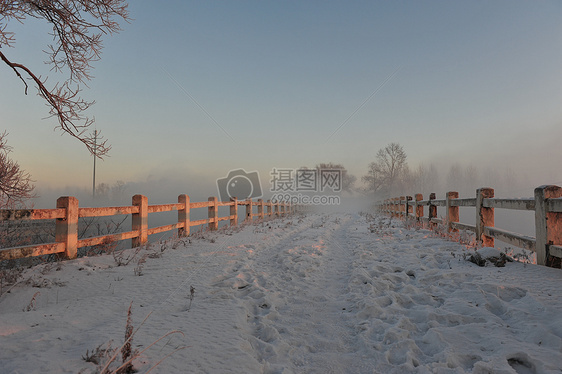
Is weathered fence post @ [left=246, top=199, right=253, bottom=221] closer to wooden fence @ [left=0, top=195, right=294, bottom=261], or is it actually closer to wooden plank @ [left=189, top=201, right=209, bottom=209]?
wooden plank @ [left=189, top=201, right=209, bottom=209]

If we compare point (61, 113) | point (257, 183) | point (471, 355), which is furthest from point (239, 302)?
point (257, 183)

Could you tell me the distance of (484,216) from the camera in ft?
19.6

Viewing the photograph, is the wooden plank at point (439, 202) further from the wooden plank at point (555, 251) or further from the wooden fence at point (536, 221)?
the wooden plank at point (555, 251)

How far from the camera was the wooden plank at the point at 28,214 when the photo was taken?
4.35 meters

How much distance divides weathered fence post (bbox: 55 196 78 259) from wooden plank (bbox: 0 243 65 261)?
0.36 ft

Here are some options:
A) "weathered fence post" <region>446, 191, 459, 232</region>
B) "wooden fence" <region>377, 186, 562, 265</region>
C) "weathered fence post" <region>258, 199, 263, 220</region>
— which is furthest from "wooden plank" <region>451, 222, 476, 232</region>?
"weathered fence post" <region>258, 199, 263, 220</region>

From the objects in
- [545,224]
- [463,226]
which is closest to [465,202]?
[463,226]

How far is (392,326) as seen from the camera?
2.88 m

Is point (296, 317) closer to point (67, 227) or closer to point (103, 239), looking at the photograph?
point (67, 227)

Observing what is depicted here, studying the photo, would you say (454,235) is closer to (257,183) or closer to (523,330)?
(523,330)

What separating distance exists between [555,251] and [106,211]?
8.00 metres

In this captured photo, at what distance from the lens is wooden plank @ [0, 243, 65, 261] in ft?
13.8

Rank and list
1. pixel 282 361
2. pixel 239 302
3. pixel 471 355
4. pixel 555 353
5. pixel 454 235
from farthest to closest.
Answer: pixel 454 235, pixel 239 302, pixel 282 361, pixel 471 355, pixel 555 353

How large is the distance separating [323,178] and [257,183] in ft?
85.5
